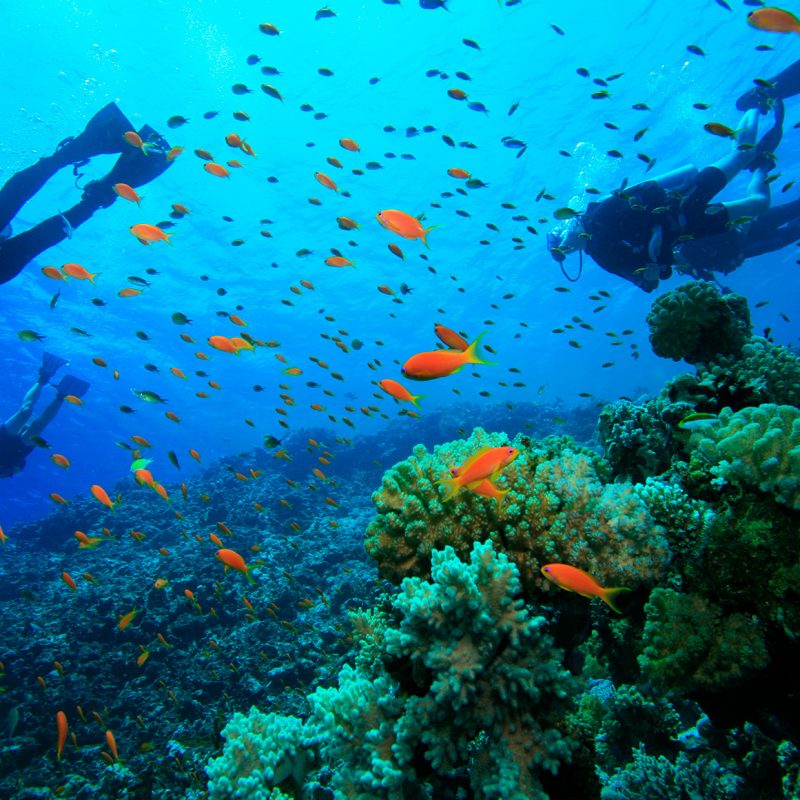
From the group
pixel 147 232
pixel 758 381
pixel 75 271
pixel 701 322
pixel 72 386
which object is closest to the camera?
pixel 758 381

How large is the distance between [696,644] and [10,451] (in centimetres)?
1758

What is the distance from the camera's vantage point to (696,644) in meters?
2.21

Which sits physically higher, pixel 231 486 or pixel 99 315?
pixel 99 315

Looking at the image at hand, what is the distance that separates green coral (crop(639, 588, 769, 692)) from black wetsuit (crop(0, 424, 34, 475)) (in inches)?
666

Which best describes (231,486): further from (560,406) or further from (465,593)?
(560,406)

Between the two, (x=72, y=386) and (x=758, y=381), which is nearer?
(x=758, y=381)

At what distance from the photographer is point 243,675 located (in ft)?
23.0

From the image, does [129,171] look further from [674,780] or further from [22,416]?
[674,780]

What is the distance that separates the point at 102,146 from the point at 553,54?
72.9 feet

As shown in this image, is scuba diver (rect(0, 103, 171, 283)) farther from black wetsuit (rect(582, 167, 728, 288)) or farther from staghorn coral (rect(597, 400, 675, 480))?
staghorn coral (rect(597, 400, 675, 480))

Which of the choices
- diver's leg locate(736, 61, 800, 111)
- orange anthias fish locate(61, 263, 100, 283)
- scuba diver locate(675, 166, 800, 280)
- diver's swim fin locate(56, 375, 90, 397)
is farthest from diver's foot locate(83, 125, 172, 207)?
diver's leg locate(736, 61, 800, 111)

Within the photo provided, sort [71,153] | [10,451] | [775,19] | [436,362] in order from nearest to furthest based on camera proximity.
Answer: [436,362] < [775,19] < [71,153] < [10,451]

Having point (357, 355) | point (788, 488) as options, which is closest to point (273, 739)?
point (788, 488)

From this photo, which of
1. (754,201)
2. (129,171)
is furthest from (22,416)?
(754,201)
